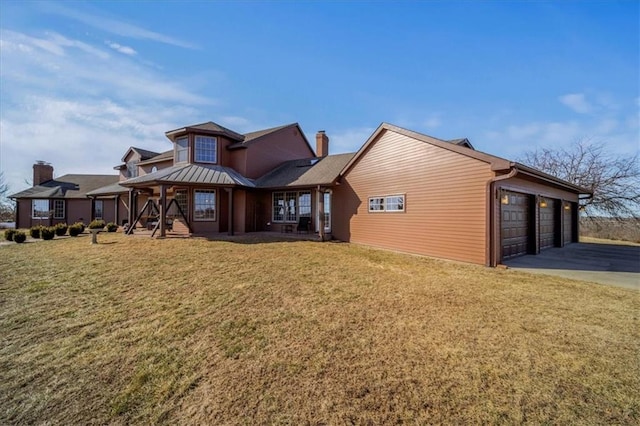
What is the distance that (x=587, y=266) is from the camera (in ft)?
27.7

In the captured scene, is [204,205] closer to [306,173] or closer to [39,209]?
[306,173]

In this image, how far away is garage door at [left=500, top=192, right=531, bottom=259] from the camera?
9.10m

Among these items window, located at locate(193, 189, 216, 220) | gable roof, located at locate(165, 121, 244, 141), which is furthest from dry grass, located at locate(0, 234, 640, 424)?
gable roof, located at locate(165, 121, 244, 141)

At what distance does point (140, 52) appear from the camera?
9.12 metres

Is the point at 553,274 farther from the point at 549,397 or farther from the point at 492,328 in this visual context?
the point at 549,397

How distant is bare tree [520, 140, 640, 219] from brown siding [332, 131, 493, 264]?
65.4 ft

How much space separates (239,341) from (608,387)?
4342 millimetres

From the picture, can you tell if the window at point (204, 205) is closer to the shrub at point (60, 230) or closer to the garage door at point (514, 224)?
the shrub at point (60, 230)

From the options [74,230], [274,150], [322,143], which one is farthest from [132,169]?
[322,143]

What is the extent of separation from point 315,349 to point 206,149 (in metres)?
14.9

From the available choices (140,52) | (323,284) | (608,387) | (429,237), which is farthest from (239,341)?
(140,52)

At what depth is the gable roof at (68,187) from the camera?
75.2 ft

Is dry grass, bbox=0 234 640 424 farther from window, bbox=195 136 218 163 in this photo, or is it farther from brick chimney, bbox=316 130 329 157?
brick chimney, bbox=316 130 329 157

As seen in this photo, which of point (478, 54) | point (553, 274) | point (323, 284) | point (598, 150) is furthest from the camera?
point (598, 150)
